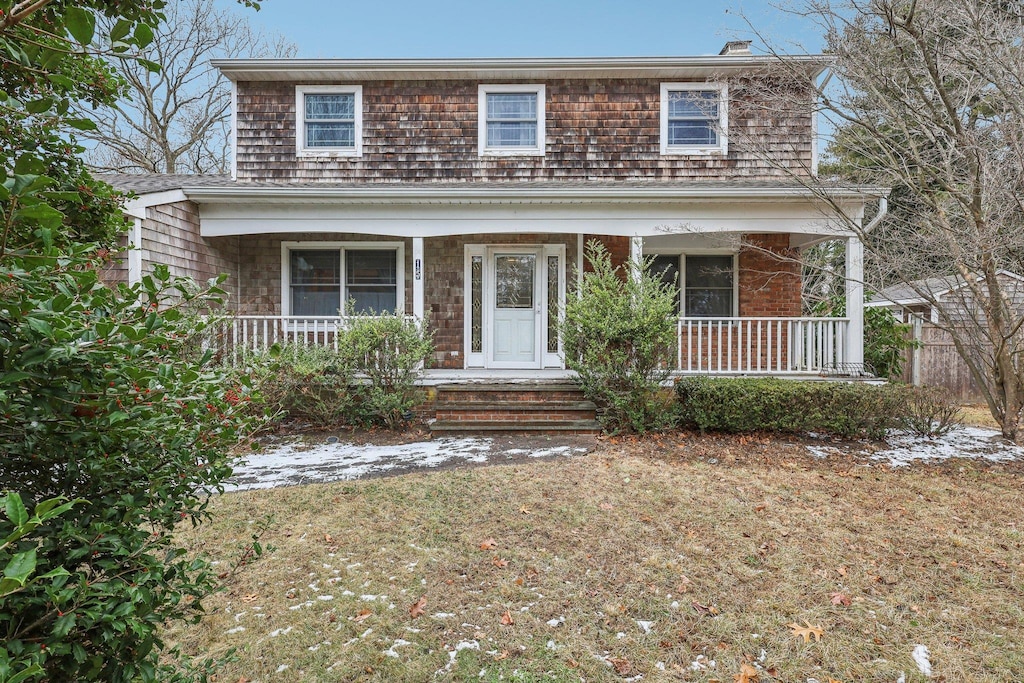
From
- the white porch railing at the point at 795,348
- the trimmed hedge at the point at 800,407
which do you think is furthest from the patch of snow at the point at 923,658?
the white porch railing at the point at 795,348

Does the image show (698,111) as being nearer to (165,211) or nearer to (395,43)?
(165,211)

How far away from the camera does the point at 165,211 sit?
7.83 metres

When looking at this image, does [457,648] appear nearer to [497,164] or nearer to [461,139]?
[497,164]

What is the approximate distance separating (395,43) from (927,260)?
2491 cm

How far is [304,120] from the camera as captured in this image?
33.8 feet

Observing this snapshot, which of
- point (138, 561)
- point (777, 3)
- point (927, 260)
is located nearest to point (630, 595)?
point (138, 561)

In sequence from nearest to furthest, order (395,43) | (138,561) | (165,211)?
(138,561), (165,211), (395,43)

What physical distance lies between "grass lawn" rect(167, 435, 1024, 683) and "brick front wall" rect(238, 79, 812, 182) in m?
6.49

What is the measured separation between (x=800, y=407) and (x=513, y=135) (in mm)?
6943

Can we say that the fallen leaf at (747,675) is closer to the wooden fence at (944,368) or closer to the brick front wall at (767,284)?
the brick front wall at (767,284)

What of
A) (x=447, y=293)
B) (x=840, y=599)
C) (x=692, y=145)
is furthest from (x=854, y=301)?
(x=447, y=293)

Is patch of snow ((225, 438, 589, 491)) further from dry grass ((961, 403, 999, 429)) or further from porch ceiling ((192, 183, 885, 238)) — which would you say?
dry grass ((961, 403, 999, 429))

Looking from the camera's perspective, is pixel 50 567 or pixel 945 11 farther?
pixel 945 11

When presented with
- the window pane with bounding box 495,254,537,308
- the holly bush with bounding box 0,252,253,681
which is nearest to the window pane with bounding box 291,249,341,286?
the window pane with bounding box 495,254,537,308
